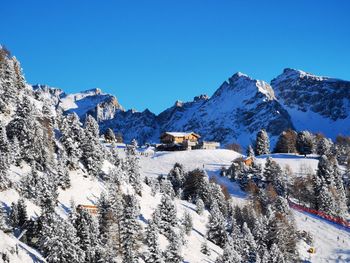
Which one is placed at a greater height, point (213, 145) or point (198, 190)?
point (213, 145)

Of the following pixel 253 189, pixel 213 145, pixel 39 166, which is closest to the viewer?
pixel 39 166

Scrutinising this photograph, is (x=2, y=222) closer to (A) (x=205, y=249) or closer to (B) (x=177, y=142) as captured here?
(A) (x=205, y=249)

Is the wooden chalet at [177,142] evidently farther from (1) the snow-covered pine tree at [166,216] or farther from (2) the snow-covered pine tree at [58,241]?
(2) the snow-covered pine tree at [58,241]

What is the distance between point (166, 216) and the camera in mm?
69688

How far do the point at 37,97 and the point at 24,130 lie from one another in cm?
2195

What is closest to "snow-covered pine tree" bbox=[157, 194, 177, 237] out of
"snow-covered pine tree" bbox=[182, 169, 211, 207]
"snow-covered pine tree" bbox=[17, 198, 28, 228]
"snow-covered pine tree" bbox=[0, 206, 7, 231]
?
"snow-covered pine tree" bbox=[17, 198, 28, 228]

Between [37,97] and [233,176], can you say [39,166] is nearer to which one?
[37,97]

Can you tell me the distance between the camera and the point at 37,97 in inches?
3219

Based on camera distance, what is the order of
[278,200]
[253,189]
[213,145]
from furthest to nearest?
[213,145] < [253,189] < [278,200]

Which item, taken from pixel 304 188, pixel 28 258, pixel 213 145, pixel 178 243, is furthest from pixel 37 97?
pixel 213 145

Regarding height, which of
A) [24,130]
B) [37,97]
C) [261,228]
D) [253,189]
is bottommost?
[261,228]

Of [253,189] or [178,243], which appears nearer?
[178,243]

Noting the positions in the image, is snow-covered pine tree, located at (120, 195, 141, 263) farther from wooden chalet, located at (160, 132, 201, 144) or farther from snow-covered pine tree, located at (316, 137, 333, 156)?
snow-covered pine tree, located at (316, 137, 333, 156)

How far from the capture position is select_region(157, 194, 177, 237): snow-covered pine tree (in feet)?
222
